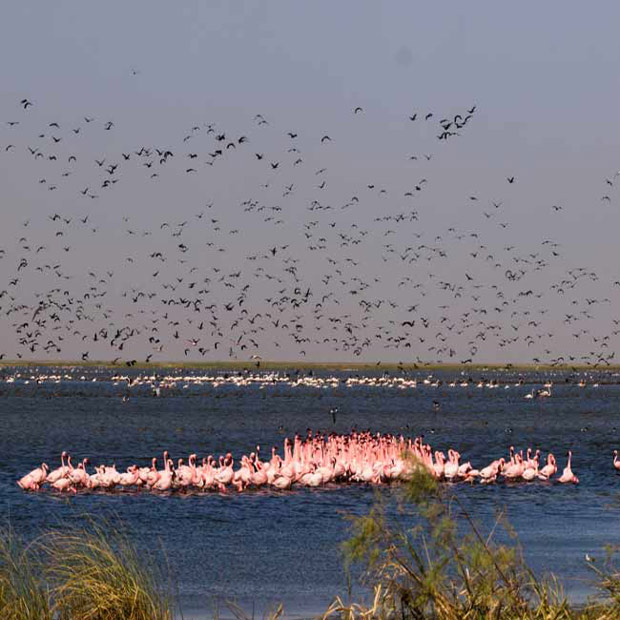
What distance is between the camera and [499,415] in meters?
105

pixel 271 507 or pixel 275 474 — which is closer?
pixel 271 507

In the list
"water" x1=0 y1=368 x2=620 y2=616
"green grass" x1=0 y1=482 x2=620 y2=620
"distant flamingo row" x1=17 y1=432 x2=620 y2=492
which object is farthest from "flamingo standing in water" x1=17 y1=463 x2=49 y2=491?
"green grass" x1=0 y1=482 x2=620 y2=620

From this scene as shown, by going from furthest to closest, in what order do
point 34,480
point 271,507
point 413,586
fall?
point 34,480 < point 271,507 < point 413,586

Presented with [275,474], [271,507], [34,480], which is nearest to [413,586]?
[271,507]

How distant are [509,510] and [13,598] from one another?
769 inches

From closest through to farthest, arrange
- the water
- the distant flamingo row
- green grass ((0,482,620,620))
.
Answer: green grass ((0,482,620,620)) → the water → the distant flamingo row

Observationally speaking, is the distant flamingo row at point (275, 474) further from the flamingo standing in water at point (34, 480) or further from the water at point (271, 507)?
the water at point (271, 507)

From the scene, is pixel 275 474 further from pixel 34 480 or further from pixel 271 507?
pixel 34 480

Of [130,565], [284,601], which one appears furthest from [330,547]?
[130,565]

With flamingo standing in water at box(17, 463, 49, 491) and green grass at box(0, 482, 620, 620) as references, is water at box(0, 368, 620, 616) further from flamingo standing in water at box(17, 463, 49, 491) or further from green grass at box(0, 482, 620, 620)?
green grass at box(0, 482, 620, 620)

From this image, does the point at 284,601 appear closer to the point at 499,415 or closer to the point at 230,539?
the point at 230,539

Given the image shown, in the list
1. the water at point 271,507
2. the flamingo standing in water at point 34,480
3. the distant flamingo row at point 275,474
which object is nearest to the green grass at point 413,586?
the water at point 271,507

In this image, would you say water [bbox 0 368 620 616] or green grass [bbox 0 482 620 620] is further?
water [bbox 0 368 620 616]

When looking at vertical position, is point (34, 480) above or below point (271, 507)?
below
